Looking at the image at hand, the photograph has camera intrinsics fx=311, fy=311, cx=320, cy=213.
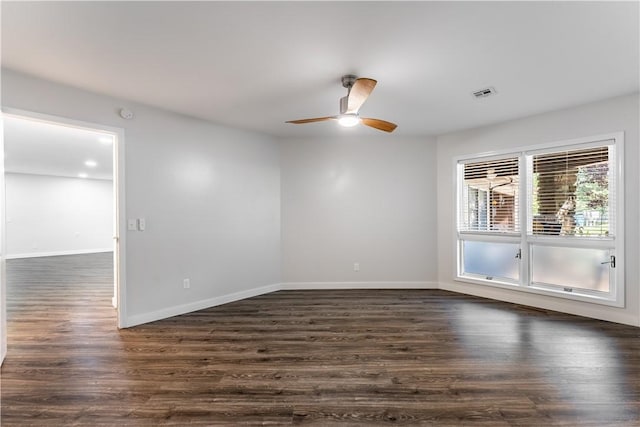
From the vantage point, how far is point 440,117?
13.4 feet

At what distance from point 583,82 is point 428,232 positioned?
2754 millimetres

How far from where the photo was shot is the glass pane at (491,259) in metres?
4.43

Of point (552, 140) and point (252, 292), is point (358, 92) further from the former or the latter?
point (252, 292)

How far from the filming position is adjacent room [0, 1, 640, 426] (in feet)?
6.66

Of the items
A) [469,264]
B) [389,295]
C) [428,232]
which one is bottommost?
[389,295]

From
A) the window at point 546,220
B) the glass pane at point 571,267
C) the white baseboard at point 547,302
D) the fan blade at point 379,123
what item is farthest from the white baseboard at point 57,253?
the glass pane at point 571,267

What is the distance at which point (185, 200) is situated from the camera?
13.0 feet

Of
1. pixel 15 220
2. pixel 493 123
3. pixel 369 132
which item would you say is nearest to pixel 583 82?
pixel 493 123

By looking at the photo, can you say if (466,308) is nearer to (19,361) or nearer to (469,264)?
(469,264)

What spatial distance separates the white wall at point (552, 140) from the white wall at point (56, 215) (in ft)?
36.2

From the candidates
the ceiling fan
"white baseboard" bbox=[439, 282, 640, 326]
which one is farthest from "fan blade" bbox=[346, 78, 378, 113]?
"white baseboard" bbox=[439, 282, 640, 326]

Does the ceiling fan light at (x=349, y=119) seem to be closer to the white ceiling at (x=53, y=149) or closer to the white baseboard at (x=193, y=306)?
the white ceiling at (x=53, y=149)

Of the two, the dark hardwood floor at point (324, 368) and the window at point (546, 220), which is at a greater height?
the window at point (546, 220)

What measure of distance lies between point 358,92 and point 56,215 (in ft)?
36.9
